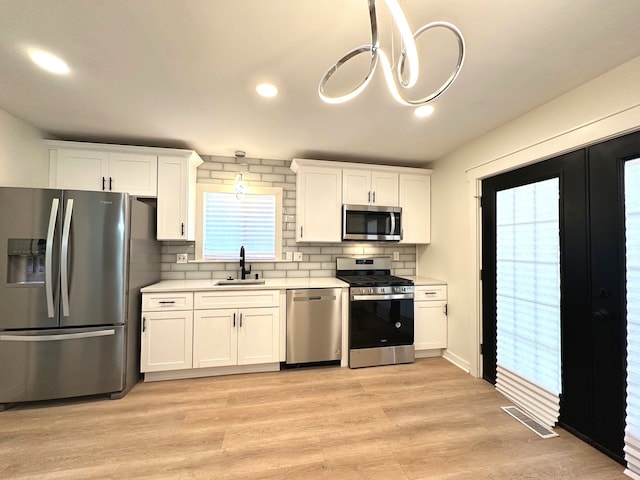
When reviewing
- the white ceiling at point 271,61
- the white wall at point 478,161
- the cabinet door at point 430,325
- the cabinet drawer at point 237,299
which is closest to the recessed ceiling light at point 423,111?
the white ceiling at point 271,61

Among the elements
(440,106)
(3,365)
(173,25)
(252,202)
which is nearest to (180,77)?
(173,25)

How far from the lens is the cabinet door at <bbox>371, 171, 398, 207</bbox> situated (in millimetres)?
3309

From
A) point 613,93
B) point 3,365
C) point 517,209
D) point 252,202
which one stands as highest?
point 613,93

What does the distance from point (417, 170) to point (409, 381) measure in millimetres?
2459

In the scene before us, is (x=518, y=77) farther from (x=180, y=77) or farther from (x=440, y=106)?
(x=180, y=77)

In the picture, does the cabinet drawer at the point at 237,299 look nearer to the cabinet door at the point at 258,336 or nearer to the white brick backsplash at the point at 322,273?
the cabinet door at the point at 258,336

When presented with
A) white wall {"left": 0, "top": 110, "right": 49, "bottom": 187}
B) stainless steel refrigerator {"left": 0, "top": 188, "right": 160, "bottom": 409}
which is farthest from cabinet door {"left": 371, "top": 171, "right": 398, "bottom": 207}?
white wall {"left": 0, "top": 110, "right": 49, "bottom": 187}

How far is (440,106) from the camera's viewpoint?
2090 mm

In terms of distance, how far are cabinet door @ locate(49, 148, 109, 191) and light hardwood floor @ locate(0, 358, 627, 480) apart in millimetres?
1972

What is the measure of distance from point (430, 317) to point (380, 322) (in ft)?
2.14

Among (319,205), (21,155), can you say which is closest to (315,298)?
(319,205)

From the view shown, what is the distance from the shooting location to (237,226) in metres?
3.28

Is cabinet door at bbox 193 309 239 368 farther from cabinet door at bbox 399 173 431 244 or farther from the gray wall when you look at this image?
cabinet door at bbox 399 173 431 244

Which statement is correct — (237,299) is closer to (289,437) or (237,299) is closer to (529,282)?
(289,437)
